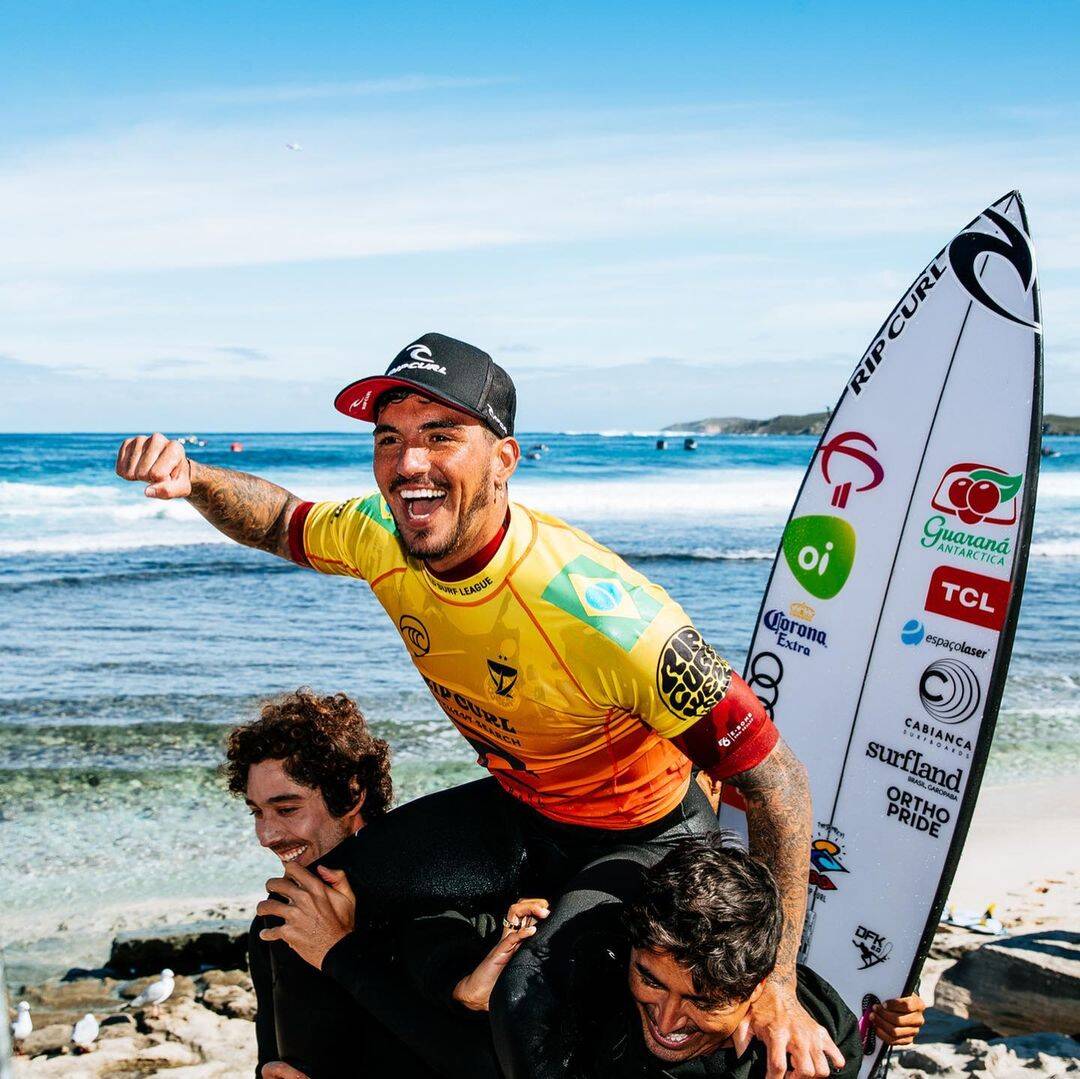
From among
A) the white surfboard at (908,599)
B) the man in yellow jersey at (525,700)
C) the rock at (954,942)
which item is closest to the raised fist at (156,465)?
the man in yellow jersey at (525,700)

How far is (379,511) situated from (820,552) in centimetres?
271

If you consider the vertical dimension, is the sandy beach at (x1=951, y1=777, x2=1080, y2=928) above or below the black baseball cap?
below

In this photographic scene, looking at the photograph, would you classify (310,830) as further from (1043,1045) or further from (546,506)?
(546,506)

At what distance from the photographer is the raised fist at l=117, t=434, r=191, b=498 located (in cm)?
314

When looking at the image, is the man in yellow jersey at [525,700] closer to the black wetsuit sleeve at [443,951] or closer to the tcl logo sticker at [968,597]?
the black wetsuit sleeve at [443,951]

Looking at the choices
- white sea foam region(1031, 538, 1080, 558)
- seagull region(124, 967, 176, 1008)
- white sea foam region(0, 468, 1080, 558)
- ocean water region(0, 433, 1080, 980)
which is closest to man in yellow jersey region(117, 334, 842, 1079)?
seagull region(124, 967, 176, 1008)

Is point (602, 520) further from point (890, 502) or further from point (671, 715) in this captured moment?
point (671, 715)

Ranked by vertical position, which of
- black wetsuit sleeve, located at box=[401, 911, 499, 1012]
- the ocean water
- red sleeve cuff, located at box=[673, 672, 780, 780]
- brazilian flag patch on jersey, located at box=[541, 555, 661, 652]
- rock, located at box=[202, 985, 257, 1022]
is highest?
brazilian flag patch on jersey, located at box=[541, 555, 661, 652]

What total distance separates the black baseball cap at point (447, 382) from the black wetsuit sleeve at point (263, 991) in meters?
1.58

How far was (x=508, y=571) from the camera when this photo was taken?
3129 millimetres

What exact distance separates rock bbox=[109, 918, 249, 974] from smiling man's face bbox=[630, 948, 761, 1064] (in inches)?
Answer: 158

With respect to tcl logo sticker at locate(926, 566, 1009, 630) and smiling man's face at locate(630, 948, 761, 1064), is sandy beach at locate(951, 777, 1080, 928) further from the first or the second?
smiling man's face at locate(630, 948, 761, 1064)

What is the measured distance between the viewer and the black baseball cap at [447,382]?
304 cm

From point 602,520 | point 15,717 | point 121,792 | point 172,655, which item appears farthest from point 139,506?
point 121,792
